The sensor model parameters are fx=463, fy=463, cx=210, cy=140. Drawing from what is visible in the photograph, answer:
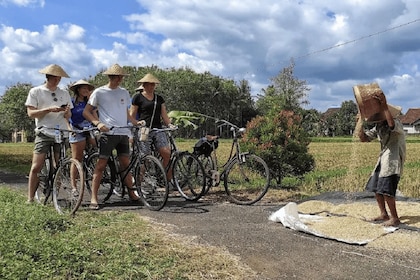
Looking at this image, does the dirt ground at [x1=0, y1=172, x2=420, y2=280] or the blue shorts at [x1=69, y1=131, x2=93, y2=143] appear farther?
the blue shorts at [x1=69, y1=131, x2=93, y2=143]

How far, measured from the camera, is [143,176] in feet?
22.4

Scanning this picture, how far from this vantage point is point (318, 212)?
253 inches

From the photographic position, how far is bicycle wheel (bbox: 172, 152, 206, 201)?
7.17 m

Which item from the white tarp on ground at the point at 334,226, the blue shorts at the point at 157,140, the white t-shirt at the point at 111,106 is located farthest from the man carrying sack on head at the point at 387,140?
the white t-shirt at the point at 111,106

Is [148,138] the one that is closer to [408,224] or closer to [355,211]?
[355,211]

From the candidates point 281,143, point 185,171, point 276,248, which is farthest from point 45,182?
point 281,143

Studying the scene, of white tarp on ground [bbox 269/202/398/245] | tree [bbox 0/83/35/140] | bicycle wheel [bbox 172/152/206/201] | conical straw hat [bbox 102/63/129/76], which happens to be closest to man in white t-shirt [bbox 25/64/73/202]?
conical straw hat [bbox 102/63/129/76]

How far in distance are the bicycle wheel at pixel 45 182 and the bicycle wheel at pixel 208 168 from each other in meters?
2.33

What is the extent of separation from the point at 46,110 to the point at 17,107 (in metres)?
61.3

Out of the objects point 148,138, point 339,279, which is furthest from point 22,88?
point 339,279

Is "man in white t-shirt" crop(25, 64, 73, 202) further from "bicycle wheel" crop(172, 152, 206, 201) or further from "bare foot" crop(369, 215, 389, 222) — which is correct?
"bare foot" crop(369, 215, 389, 222)

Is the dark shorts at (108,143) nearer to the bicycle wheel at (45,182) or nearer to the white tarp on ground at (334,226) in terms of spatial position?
the bicycle wheel at (45,182)

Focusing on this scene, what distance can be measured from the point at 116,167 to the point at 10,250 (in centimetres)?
326

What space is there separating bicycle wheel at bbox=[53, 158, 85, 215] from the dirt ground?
611 millimetres
